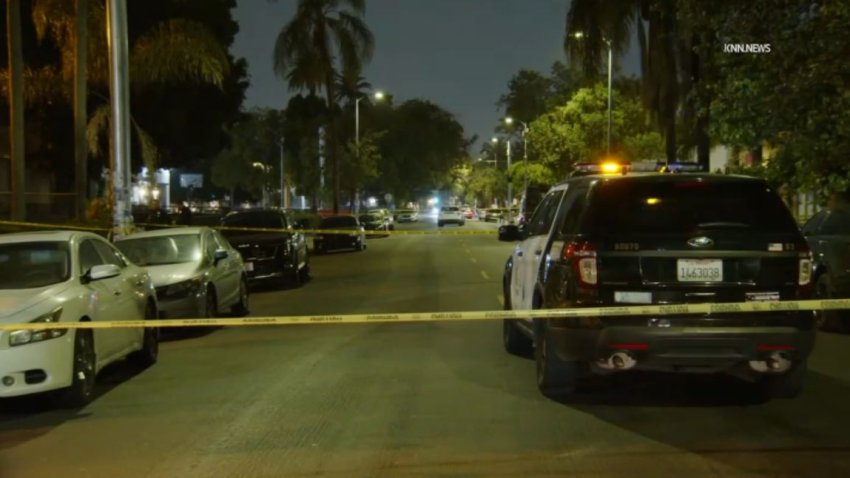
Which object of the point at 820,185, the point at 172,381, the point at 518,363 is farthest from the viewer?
the point at 820,185

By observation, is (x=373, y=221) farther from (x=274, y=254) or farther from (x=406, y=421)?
(x=406, y=421)

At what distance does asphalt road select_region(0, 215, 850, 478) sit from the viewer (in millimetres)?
6344

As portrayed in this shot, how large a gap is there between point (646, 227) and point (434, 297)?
9777mm

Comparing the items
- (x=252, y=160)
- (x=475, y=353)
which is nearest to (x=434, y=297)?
(x=475, y=353)

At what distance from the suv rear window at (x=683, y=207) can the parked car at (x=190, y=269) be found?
689 centimetres

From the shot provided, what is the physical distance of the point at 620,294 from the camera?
24.2 ft

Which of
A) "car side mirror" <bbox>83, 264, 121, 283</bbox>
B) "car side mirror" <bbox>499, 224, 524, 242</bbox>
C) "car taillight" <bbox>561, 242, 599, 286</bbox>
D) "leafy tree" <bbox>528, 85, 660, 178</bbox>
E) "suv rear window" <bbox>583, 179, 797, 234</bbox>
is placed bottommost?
"car side mirror" <bbox>83, 264, 121, 283</bbox>

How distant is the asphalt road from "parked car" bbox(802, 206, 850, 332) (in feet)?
3.14

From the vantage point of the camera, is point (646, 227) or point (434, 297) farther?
point (434, 297)

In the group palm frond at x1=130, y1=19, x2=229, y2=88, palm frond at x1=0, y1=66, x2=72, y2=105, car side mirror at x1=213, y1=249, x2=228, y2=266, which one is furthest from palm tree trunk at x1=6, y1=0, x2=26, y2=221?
car side mirror at x1=213, y1=249, x2=228, y2=266

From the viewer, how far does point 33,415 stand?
26.3ft

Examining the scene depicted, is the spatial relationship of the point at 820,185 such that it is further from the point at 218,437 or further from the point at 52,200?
the point at 52,200

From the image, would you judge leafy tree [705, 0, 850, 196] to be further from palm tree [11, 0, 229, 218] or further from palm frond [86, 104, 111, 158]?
palm frond [86, 104, 111, 158]

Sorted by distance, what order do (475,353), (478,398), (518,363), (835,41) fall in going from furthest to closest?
(835,41)
(475,353)
(518,363)
(478,398)
